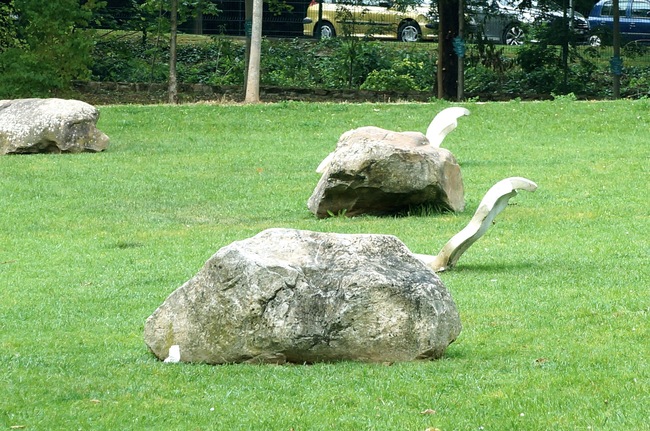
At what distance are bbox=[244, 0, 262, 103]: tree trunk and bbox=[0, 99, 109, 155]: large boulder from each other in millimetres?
7153

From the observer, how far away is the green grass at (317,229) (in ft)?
21.9

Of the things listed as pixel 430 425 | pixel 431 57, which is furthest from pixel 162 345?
pixel 431 57

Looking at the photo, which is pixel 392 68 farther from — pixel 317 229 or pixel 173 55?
pixel 317 229

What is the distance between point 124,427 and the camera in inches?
251

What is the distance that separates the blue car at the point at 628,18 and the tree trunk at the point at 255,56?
11.1m

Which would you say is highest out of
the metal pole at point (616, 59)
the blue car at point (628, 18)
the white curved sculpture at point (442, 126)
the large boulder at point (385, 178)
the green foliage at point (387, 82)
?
the blue car at point (628, 18)

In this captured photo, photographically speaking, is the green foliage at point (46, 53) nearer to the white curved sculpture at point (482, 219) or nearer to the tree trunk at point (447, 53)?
the tree trunk at point (447, 53)

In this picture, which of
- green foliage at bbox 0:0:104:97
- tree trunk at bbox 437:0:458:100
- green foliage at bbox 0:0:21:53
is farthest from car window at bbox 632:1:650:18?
green foliage at bbox 0:0:21:53

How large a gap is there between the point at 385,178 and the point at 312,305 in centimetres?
801

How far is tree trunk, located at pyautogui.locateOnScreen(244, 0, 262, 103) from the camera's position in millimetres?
28906

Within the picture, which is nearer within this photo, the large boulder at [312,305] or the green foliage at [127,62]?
the large boulder at [312,305]

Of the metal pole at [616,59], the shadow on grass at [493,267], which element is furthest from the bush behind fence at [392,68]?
the shadow on grass at [493,267]

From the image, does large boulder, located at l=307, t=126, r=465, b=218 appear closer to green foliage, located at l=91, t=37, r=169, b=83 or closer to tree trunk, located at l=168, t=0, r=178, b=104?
tree trunk, located at l=168, t=0, r=178, b=104

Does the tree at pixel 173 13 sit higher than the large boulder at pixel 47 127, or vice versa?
the tree at pixel 173 13
